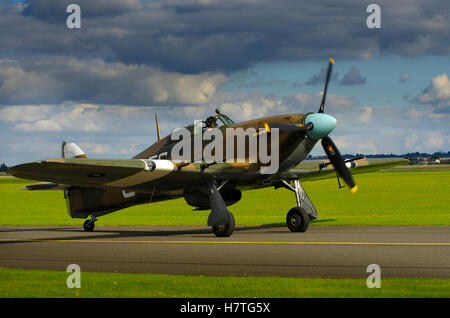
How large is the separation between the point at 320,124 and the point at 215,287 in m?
9.62

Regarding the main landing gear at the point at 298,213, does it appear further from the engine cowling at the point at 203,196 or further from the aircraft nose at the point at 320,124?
the aircraft nose at the point at 320,124

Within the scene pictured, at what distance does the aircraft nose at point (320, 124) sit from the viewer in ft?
60.3

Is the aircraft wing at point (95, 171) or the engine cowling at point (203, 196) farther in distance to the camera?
the engine cowling at point (203, 196)

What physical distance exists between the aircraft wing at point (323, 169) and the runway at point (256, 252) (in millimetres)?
2155

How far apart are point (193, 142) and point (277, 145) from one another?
10.3ft

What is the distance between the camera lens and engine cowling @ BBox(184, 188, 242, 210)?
67.8 feet

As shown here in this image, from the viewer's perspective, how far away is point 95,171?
1756 centimetres

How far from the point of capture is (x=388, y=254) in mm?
13617

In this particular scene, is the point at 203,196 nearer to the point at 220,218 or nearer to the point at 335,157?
the point at 220,218

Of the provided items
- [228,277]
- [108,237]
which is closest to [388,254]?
→ [228,277]

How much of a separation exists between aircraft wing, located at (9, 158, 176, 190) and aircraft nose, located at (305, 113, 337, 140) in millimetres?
4585

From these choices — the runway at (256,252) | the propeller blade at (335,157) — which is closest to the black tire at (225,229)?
the runway at (256,252)

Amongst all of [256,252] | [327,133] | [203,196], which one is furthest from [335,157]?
[256,252]
